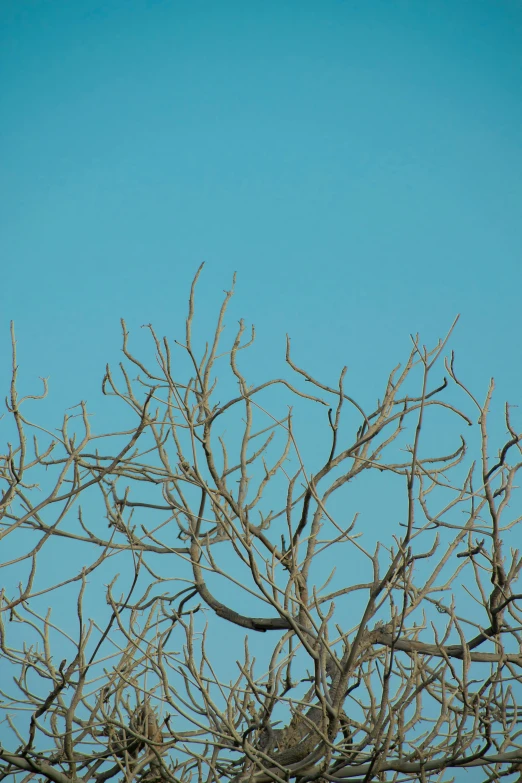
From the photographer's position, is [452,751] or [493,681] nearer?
[452,751]

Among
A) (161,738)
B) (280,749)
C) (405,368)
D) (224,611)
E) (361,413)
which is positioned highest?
(405,368)

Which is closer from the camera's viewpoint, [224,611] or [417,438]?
[417,438]

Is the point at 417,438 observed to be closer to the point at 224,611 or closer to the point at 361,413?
the point at 361,413

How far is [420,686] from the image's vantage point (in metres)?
2.04

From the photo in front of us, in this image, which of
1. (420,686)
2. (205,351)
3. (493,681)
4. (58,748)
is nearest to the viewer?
(420,686)

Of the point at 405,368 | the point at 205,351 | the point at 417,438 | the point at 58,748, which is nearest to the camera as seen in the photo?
the point at 417,438

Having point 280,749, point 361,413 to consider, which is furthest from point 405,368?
point 280,749

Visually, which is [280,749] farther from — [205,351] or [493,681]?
[205,351]

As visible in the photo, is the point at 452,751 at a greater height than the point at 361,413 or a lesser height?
lesser

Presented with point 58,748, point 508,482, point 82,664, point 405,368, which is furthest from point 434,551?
point 58,748

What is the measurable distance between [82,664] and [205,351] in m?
1.06

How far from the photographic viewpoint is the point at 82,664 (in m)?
2.55

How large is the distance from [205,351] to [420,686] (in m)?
1.11

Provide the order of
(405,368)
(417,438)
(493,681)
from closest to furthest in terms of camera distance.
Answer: (417,438) < (493,681) < (405,368)
